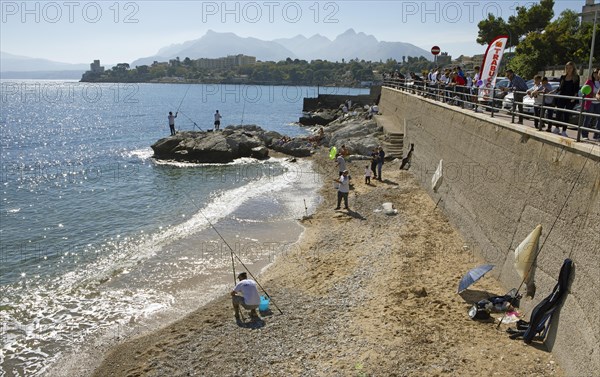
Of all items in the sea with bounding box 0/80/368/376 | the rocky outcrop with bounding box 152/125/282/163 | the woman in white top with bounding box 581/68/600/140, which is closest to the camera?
the woman in white top with bounding box 581/68/600/140

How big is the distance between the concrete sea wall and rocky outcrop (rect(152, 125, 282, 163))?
1863 cm

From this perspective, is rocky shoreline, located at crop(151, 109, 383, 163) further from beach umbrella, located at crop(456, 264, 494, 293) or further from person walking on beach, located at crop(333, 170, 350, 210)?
beach umbrella, located at crop(456, 264, 494, 293)

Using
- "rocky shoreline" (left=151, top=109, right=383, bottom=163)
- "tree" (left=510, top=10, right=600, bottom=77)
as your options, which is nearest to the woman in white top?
"rocky shoreline" (left=151, top=109, right=383, bottom=163)

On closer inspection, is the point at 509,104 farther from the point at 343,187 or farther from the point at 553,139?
the point at 553,139

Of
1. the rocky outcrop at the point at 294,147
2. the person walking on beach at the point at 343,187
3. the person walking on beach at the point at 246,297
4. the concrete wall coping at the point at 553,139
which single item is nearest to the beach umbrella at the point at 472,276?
the concrete wall coping at the point at 553,139

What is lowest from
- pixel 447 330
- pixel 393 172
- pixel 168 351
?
pixel 168 351

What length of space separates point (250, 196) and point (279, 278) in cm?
1088

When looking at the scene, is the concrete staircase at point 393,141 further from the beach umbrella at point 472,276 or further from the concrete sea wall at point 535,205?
the beach umbrella at point 472,276

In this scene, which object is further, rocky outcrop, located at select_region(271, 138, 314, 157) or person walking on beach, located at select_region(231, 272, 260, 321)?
rocky outcrop, located at select_region(271, 138, 314, 157)

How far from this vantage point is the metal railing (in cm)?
880

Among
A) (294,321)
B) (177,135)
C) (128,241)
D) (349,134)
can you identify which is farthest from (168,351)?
(177,135)

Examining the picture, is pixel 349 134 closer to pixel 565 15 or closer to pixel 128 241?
pixel 128 241

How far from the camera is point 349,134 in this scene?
33750 mm

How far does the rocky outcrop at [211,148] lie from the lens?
33812 millimetres
